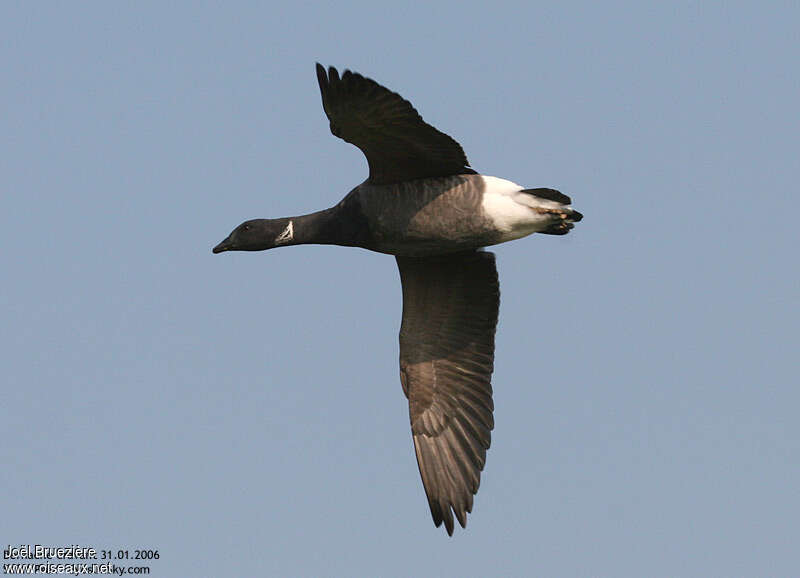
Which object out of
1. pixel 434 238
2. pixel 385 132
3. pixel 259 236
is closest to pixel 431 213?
pixel 434 238

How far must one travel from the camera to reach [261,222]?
13336 mm

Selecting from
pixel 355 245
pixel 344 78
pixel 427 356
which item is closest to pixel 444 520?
pixel 427 356

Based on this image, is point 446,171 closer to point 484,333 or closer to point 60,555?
point 484,333

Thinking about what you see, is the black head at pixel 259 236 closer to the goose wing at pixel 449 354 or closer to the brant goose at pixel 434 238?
the brant goose at pixel 434 238

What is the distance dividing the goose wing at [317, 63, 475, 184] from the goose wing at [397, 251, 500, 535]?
1715mm

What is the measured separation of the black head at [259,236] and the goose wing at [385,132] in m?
1.26

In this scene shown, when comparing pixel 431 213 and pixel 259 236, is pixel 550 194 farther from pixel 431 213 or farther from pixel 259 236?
pixel 259 236

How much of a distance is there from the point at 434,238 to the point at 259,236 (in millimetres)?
2113

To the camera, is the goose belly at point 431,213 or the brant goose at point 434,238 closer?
the brant goose at point 434,238

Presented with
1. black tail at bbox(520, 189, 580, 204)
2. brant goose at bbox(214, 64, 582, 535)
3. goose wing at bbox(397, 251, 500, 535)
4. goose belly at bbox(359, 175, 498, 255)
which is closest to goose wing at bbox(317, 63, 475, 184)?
brant goose at bbox(214, 64, 582, 535)

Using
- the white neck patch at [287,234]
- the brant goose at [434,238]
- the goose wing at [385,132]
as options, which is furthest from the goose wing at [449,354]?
the goose wing at [385,132]

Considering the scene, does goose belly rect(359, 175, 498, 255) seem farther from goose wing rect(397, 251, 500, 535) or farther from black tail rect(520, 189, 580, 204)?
goose wing rect(397, 251, 500, 535)

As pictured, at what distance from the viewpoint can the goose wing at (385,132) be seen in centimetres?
1097

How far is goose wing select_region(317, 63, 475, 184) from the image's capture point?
36.0 feet
